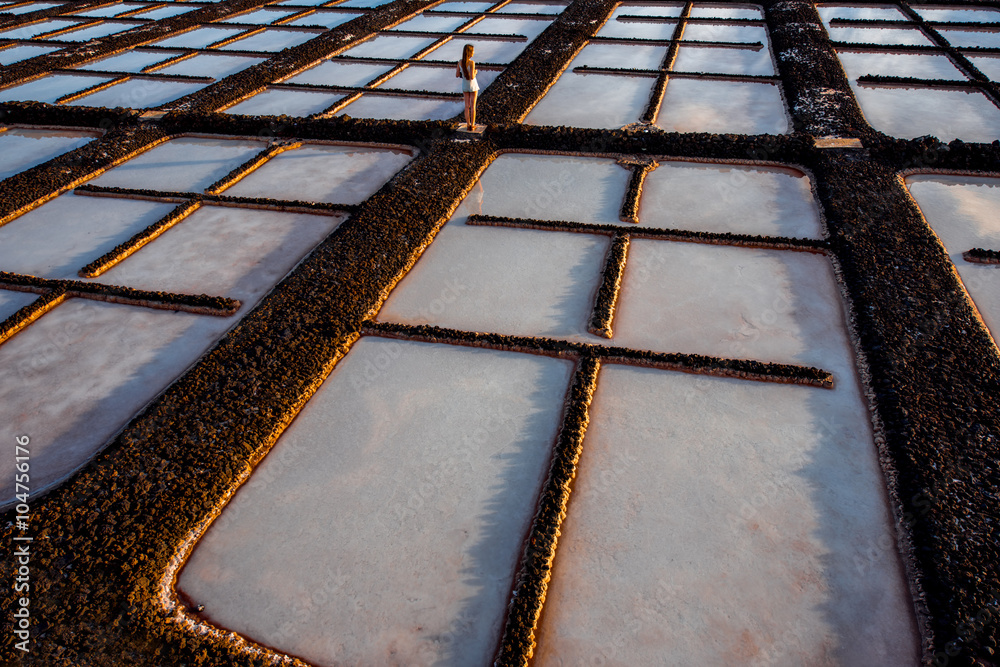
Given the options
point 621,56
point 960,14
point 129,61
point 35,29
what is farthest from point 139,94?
point 960,14

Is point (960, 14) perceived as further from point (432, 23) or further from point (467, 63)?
point (467, 63)

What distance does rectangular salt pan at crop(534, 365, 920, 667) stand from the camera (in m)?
3.05

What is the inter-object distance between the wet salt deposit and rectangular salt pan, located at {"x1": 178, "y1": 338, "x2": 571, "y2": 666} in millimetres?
3636

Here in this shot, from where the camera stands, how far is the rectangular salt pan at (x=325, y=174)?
720 cm

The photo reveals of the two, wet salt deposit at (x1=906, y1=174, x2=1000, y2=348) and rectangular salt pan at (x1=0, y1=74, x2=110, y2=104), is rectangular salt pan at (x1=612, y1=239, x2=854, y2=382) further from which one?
rectangular salt pan at (x1=0, y1=74, x2=110, y2=104)

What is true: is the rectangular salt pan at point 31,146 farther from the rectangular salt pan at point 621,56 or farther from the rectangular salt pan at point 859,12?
the rectangular salt pan at point 859,12

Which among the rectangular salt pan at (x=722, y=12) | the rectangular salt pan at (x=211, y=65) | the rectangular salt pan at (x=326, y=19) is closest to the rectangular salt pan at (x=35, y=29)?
the rectangular salt pan at (x=211, y=65)

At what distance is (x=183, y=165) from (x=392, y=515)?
6359mm

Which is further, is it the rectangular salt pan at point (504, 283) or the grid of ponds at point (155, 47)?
the grid of ponds at point (155, 47)

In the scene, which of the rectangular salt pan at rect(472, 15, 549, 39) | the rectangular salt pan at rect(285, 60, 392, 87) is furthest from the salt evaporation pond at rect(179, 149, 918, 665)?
the rectangular salt pan at rect(472, 15, 549, 39)

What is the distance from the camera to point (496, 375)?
183 inches

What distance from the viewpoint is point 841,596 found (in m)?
3.22

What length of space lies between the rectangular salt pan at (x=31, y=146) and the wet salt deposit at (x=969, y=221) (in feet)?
34.2

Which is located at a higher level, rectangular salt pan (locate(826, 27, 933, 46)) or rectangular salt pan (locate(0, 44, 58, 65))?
rectangular salt pan (locate(0, 44, 58, 65))
